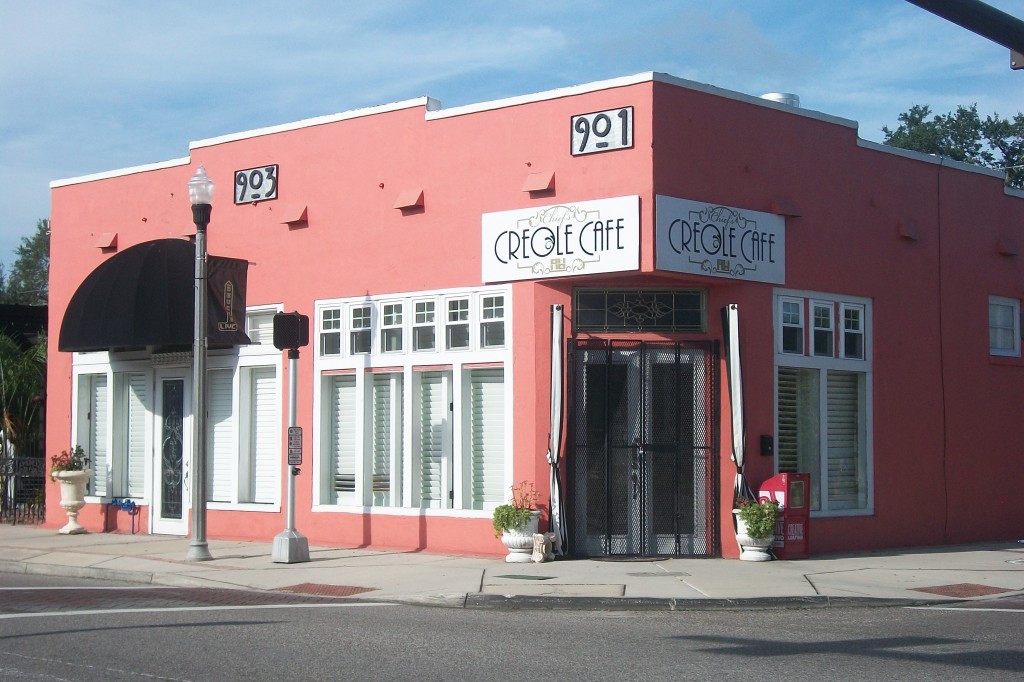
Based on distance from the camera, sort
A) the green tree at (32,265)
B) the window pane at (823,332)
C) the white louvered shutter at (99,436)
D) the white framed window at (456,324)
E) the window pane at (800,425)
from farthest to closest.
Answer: the green tree at (32,265)
the white louvered shutter at (99,436)
the window pane at (823,332)
the white framed window at (456,324)
the window pane at (800,425)

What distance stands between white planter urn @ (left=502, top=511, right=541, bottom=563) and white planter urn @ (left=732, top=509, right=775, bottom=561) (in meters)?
2.68

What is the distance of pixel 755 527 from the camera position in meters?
15.3

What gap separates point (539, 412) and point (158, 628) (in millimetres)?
6692

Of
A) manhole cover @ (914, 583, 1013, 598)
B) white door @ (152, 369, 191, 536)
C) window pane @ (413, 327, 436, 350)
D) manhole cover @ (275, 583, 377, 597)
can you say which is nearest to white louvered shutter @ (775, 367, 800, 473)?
manhole cover @ (914, 583, 1013, 598)

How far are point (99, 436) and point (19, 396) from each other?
11.5 ft

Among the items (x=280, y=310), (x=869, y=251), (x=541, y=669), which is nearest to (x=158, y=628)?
(x=541, y=669)

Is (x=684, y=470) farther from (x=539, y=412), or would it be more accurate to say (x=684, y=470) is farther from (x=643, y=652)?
(x=643, y=652)

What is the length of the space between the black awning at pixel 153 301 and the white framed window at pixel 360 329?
186 centimetres

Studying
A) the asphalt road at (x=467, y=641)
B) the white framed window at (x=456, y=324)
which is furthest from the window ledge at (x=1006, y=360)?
the white framed window at (x=456, y=324)

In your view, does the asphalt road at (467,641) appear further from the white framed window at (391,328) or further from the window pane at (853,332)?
the window pane at (853,332)

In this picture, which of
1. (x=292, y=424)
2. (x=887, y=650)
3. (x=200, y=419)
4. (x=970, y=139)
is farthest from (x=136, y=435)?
(x=970, y=139)

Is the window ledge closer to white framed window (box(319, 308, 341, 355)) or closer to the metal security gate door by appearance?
the metal security gate door

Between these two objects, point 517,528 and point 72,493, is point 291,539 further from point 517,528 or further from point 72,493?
point 72,493

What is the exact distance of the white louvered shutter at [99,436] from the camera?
828 inches
